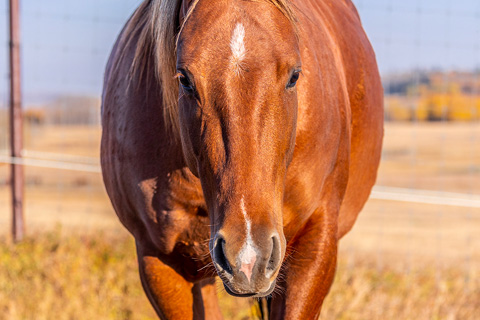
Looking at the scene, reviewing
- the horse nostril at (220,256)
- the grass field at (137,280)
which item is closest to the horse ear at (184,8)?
the horse nostril at (220,256)

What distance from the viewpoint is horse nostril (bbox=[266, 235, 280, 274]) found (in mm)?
1640

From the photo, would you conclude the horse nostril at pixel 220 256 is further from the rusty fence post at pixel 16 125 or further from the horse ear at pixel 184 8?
the rusty fence post at pixel 16 125

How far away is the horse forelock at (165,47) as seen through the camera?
2066mm

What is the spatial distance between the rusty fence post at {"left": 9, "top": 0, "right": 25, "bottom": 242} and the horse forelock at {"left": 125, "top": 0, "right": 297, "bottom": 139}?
3.70m

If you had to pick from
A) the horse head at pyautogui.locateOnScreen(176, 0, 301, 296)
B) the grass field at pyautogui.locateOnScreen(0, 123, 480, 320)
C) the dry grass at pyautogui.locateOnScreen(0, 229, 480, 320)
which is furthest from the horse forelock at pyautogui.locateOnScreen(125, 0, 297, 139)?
the dry grass at pyautogui.locateOnScreen(0, 229, 480, 320)

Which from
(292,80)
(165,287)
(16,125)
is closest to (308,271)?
(165,287)

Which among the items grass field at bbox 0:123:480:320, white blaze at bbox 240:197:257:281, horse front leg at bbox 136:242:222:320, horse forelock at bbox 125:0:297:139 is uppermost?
horse forelock at bbox 125:0:297:139

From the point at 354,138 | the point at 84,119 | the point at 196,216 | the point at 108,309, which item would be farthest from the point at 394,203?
the point at 196,216

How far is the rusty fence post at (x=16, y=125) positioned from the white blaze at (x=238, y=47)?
446 cm

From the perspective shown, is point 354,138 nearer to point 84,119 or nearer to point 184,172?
point 184,172

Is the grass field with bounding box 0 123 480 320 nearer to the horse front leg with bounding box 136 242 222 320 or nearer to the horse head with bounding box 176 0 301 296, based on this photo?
the horse front leg with bounding box 136 242 222 320

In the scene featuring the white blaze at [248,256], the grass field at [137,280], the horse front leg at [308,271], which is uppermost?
the white blaze at [248,256]

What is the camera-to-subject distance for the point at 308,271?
2309 mm

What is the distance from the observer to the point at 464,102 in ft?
36.5
